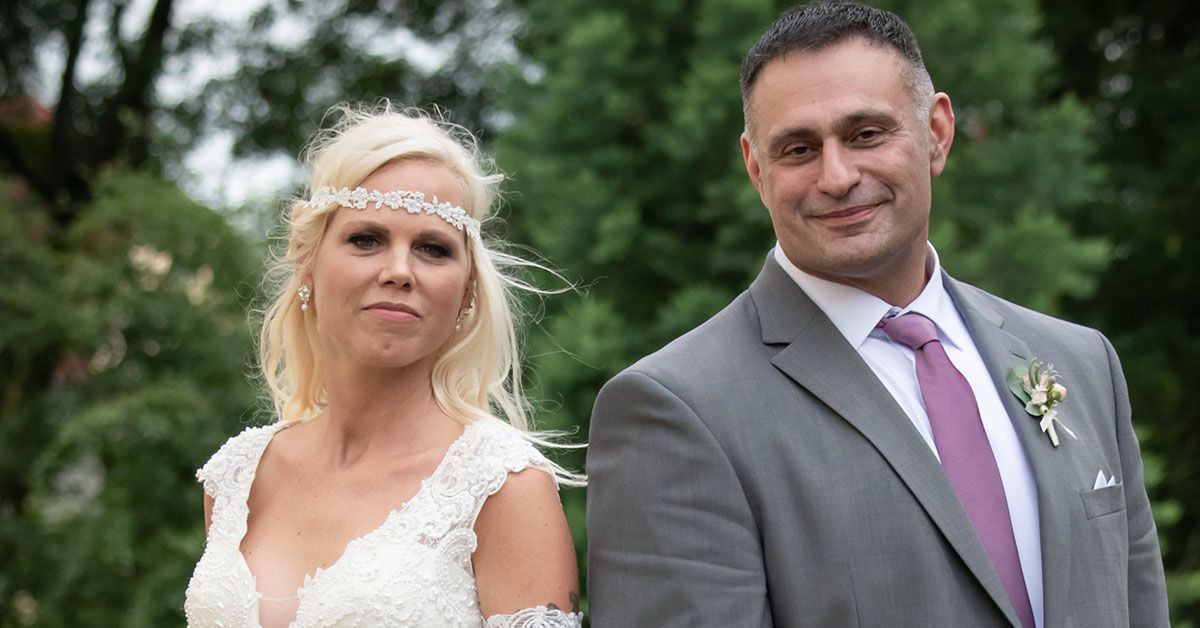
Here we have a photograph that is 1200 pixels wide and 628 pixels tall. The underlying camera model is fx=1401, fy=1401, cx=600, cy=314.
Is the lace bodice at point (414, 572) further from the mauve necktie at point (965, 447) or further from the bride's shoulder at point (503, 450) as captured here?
the mauve necktie at point (965, 447)

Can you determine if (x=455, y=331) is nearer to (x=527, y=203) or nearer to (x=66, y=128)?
(x=527, y=203)

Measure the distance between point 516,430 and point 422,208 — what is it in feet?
1.73

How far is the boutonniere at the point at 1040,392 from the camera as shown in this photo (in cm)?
257

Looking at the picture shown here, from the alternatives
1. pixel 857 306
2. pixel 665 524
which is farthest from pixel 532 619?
pixel 857 306

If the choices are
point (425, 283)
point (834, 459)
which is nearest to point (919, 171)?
point (834, 459)

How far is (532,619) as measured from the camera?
2.71 meters

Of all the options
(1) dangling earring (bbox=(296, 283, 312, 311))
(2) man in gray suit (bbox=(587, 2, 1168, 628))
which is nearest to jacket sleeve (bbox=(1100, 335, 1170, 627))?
(2) man in gray suit (bbox=(587, 2, 1168, 628))

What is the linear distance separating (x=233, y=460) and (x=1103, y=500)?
189 cm

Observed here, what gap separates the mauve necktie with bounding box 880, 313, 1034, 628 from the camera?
2.38m

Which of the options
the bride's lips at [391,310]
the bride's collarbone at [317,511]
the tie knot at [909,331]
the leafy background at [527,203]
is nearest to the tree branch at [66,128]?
the leafy background at [527,203]

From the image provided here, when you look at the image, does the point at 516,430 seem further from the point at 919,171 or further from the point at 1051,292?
the point at 1051,292

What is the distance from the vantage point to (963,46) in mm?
5012

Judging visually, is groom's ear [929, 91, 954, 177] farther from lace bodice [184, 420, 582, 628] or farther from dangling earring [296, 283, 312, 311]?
dangling earring [296, 283, 312, 311]

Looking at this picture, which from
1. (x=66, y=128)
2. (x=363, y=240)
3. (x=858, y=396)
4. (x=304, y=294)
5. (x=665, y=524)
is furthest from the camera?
(x=66, y=128)
